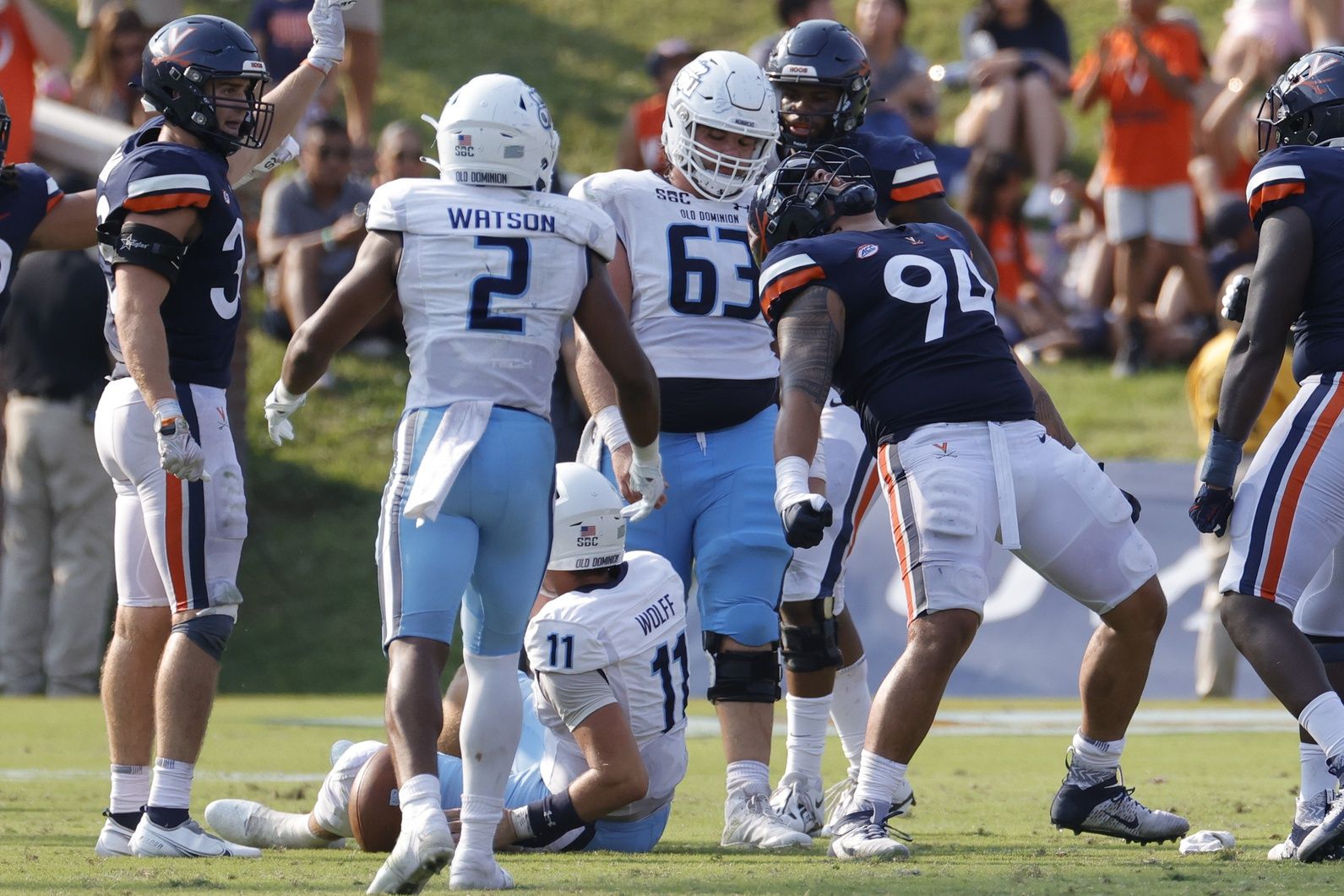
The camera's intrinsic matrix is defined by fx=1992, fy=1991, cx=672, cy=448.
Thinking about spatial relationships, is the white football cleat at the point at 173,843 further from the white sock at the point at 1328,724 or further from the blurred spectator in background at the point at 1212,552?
the blurred spectator in background at the point at 1212,552

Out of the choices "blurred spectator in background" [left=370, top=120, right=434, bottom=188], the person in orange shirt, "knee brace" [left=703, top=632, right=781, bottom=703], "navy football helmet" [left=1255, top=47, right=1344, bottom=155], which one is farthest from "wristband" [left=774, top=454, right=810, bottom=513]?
the person in orange shirt

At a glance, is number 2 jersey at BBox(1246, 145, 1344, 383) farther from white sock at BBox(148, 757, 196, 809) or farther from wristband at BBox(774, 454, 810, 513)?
white sock at BBox(148, 757, 196, 809)

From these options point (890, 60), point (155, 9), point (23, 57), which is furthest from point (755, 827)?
point (155, 9)

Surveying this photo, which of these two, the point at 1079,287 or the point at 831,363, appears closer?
the point at 831,363

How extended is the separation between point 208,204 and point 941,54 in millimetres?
14265

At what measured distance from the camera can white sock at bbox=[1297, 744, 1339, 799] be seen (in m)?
5.21

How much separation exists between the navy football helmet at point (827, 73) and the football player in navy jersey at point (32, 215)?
212 centimetres

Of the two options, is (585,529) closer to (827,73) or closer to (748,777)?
(748,777)

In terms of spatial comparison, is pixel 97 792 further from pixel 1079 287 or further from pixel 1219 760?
pixel 1079 287

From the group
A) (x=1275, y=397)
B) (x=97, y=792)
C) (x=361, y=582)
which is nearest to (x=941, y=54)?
(x=361, y=582)

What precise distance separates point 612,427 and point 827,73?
4.23ft

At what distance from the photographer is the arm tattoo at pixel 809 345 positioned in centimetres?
509

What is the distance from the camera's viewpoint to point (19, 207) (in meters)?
5.82

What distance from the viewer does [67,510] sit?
10781mm
